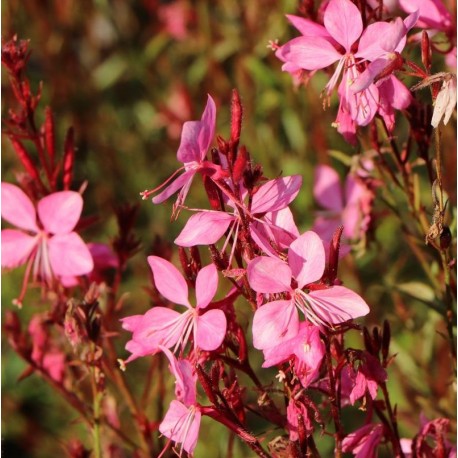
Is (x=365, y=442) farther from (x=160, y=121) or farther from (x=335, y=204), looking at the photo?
(x=160, y=121)

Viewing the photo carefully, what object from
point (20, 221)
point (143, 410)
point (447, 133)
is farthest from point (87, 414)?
point (447, 133)

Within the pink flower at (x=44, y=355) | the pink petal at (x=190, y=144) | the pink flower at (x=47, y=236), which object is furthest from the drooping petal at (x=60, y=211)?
the pink petal at (x=190, y=144)

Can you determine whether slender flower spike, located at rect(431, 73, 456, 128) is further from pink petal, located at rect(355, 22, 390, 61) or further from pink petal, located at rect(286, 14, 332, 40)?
pink petal, located at rect(286, 14, 332, 40)

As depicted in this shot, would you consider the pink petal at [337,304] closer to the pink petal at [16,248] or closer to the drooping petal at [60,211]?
the drooping petal at [60,211]

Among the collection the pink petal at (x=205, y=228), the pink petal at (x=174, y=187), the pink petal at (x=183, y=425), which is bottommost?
the pink petal at (x=183, y=425)

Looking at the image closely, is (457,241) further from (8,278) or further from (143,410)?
(8,278)
